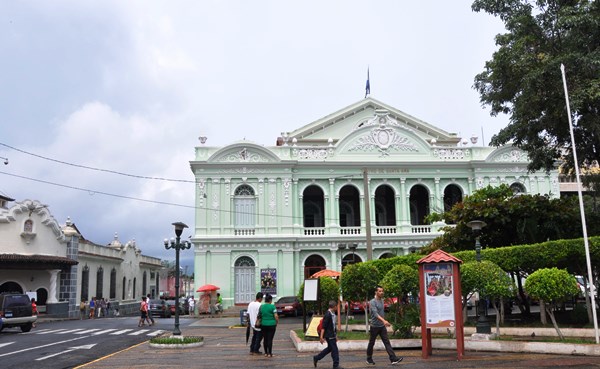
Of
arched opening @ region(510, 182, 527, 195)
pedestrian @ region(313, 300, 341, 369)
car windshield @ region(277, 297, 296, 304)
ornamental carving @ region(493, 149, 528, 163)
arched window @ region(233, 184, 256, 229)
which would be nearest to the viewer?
pedestrian @ region(313, 300, 341, 369)

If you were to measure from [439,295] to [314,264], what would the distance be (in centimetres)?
2548

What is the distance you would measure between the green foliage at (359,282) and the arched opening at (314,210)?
896 inches

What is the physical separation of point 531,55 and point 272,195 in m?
21.7

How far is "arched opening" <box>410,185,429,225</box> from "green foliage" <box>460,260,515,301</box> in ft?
84.8

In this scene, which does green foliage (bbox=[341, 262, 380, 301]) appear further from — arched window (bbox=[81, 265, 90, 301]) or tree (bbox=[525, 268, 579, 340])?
arched window (bbox=[81, 265, 90, 301])

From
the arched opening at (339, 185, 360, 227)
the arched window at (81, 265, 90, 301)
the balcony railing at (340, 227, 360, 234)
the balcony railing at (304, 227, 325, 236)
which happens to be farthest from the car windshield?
the arched window at (81, 265, 90, 301)

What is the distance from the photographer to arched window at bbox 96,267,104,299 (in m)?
39.2

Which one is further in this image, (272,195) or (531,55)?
(272,195)

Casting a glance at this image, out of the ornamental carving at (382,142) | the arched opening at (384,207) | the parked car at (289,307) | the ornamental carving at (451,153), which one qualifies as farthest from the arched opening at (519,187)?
the parked car at (289,307)

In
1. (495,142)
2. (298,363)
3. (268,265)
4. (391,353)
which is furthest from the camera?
(268,265)

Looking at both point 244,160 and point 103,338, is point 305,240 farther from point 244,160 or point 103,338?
point 103,338

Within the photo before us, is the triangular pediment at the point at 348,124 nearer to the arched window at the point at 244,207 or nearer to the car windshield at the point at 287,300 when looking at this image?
the arched window at the point at 244,207

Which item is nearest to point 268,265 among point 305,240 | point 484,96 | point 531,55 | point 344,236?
point 305,240

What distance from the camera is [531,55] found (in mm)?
18000
